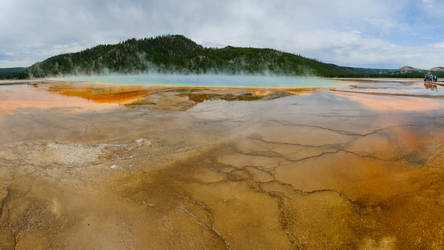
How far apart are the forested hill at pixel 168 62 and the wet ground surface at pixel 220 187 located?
65.7m

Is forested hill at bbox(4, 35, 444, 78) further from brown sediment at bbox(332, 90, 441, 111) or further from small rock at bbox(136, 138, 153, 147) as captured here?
small rock at bbox(136, 138, 153, 147)

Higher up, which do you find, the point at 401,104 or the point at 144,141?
the point at 401,104

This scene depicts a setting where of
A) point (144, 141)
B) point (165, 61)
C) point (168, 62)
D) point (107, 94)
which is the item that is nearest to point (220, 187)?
point (144, 141)

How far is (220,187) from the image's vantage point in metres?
2.50

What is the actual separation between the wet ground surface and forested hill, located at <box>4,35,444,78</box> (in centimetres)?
6573

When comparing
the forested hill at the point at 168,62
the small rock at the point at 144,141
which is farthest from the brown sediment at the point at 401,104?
the forested hill at the point at 168,62

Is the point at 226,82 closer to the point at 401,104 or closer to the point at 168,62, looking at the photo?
the point at 401,104

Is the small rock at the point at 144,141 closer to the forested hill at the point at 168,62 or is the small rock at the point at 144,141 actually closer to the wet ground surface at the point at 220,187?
the wet ground surface at the point at 220,187

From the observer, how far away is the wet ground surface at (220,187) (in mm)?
1802

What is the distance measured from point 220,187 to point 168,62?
280 feet

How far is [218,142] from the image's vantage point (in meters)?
3.94

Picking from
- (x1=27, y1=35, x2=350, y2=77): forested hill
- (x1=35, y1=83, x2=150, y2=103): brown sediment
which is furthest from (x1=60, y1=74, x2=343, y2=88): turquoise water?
(x1=27, y1=35, x2=350, y2=77): forested hill

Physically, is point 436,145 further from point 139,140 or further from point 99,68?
point 99,68

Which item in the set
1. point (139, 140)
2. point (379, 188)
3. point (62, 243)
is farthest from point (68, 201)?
point (379, 188)
